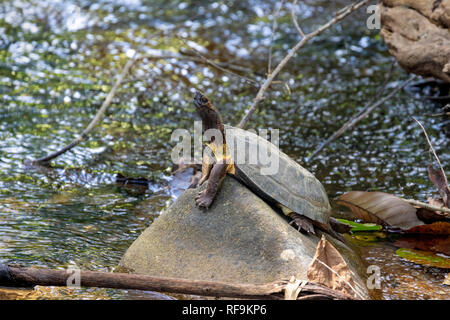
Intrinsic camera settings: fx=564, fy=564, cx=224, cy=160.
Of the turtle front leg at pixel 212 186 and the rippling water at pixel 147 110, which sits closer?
the turtle front leg at pixel 212 186

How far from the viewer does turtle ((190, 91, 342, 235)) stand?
3.59 meters

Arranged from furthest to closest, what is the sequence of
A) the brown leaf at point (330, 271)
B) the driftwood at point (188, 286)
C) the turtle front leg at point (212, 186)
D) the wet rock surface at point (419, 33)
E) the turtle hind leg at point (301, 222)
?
the wet rock surface at point (419, 33)
the turtle hind leg at point (301, 222)
the turtle front leg at point (212, 186)
the brown leaf at point (330, 271)
the driftwood at point (188, 286)

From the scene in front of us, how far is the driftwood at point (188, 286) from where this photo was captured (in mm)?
2738

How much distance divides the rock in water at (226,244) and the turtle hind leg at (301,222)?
0.22 ft

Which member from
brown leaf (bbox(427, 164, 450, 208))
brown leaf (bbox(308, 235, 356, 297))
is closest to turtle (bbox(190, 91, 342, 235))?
brown leaf (bbox(308, 235, 356, 297))

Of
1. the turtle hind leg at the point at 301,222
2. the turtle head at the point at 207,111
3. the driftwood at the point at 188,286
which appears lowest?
the driftwood at the point at 188,286

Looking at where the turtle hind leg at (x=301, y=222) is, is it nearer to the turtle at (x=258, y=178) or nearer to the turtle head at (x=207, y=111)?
the turtle at (x=258, y=178)

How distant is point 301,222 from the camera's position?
12.1 ft

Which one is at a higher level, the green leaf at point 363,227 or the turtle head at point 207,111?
the turtle head at point 207,111

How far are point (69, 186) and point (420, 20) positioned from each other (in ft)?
11.8

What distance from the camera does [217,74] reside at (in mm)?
8430

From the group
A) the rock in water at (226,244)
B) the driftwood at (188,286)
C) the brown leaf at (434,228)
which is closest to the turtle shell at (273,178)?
the rock in water at (226,244)

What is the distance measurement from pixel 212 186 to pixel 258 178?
301 mm

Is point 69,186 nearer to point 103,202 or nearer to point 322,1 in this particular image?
point 103,202
